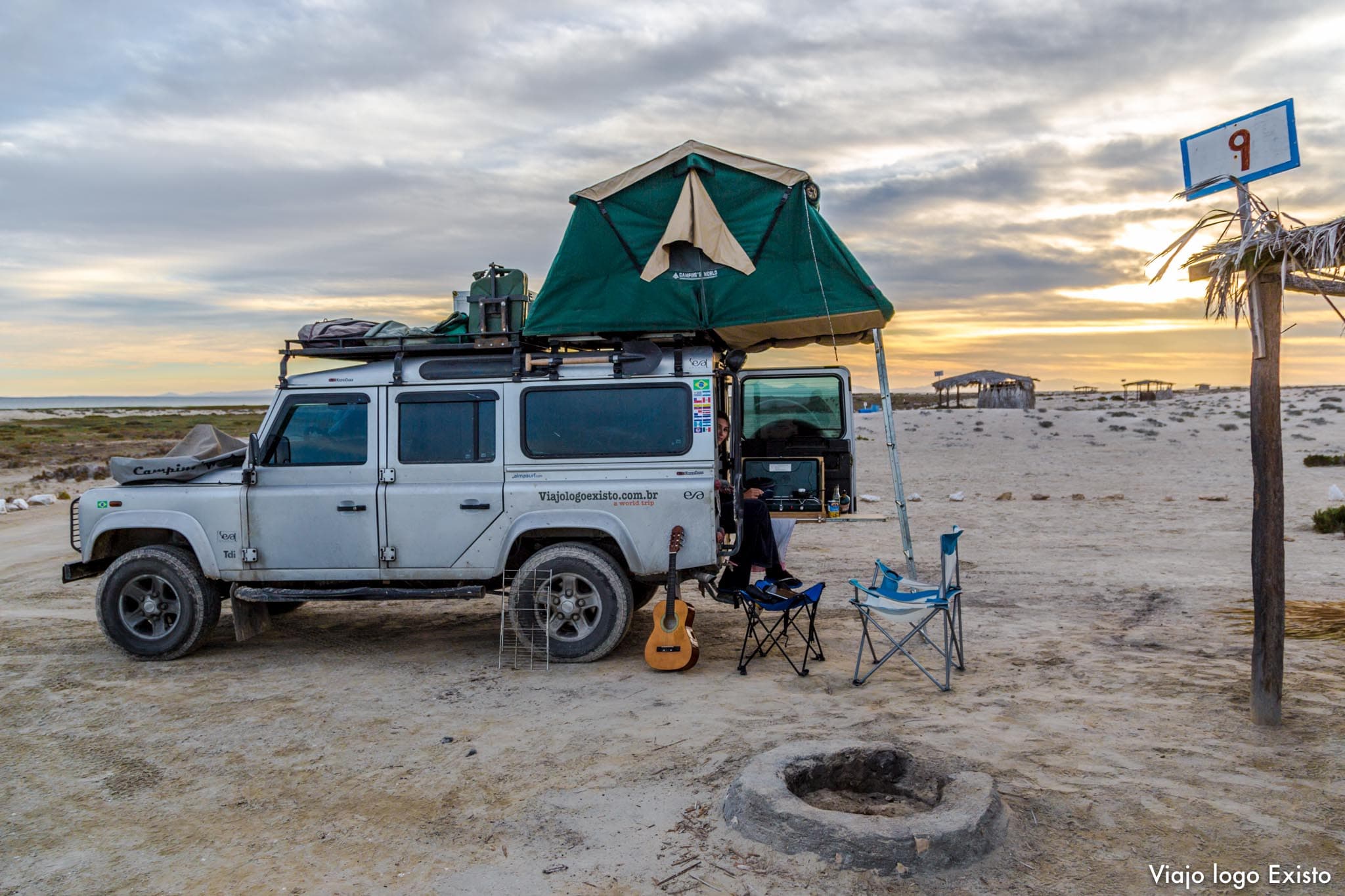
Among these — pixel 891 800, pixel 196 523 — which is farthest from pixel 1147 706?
pixel 196 523

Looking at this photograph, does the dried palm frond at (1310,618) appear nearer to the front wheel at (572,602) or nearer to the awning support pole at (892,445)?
the awning support pole at (892,445)

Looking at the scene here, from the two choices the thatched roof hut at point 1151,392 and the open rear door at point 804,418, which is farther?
the thatched roof hut at point 1151,392

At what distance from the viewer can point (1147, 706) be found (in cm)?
565

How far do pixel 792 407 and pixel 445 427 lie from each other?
367cm

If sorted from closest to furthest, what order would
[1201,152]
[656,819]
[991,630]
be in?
[656,819], [1201,152], [991,630]

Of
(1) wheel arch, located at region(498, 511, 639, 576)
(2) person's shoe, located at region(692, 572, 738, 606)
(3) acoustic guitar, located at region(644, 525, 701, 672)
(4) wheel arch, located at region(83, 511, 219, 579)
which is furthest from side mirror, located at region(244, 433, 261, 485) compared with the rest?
(2) person's shoe, located at region(692, 572, 738, 606)

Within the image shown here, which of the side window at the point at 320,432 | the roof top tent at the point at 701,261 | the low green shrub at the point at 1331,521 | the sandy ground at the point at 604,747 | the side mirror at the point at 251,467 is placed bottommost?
the sandy ground at the point at 604,747

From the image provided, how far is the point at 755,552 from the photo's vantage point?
23.5 feet

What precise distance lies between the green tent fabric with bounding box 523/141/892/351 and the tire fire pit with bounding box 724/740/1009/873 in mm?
4013

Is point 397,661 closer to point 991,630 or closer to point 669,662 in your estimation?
point 669,662

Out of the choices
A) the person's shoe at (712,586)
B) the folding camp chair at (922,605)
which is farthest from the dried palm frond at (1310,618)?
the person's shoe at (712,586)

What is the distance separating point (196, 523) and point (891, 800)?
542 centimetres

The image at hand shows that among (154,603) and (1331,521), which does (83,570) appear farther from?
(1331,521)

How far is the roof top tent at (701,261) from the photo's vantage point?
7844 mm
